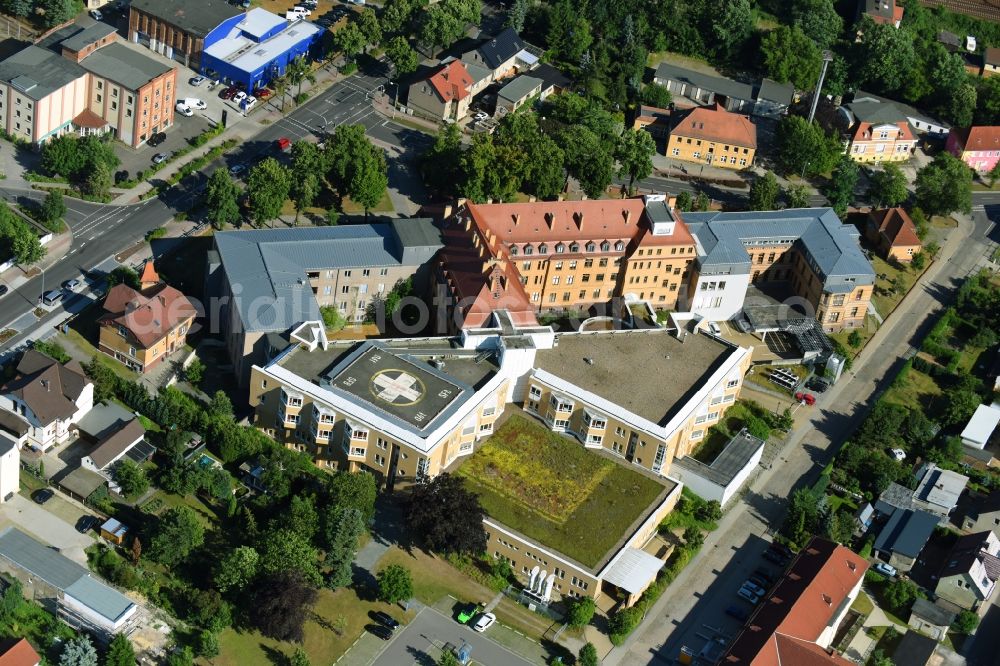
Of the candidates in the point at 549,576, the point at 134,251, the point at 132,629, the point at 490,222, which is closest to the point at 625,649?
the point at 549,576

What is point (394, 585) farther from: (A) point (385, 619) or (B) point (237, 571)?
(B) point (237, 571)

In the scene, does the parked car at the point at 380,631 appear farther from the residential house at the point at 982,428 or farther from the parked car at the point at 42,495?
the residential house at the point at 982,428

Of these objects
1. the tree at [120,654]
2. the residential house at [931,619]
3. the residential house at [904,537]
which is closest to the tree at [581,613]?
the residential house at [931,619]

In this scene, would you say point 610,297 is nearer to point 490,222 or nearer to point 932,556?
point 490,222

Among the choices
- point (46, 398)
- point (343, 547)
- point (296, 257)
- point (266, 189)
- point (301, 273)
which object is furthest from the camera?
point (266, 189)

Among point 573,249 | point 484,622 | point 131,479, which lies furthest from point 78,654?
point 573,249
